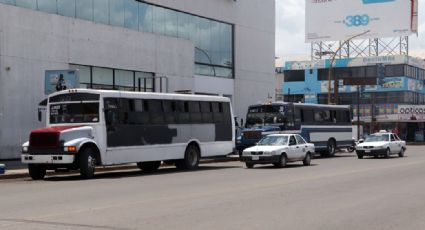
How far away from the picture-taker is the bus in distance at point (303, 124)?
34.3 meters

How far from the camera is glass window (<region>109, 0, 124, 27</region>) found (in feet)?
129

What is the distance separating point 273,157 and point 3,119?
13063 mm

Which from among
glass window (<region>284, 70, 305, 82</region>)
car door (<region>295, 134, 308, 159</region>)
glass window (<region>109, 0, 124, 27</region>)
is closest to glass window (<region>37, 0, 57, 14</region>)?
glass window (<region>109, 0, 124, 27</region>)

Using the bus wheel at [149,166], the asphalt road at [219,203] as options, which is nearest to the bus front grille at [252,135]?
the bus wheel at [149,166]

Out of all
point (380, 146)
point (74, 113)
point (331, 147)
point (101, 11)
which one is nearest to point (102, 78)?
point (101, 11)

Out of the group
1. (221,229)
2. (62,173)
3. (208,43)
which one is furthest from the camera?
(208,43)

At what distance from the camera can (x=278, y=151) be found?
2736 cm

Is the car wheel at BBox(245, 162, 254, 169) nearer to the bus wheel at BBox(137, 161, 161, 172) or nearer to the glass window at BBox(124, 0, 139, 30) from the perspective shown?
the bus wheel at BBox(137, 161, 161, 172)

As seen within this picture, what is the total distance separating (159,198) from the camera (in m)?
15.0

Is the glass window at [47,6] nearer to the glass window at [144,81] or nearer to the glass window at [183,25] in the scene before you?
the glass window at [144,81]

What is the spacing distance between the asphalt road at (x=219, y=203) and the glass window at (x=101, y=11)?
18.2 metres

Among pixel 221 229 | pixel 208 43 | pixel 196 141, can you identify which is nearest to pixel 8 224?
pixel 221 229

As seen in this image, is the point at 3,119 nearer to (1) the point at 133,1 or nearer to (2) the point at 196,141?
(2) the point at 196,141

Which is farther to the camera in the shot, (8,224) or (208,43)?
(208,43)
